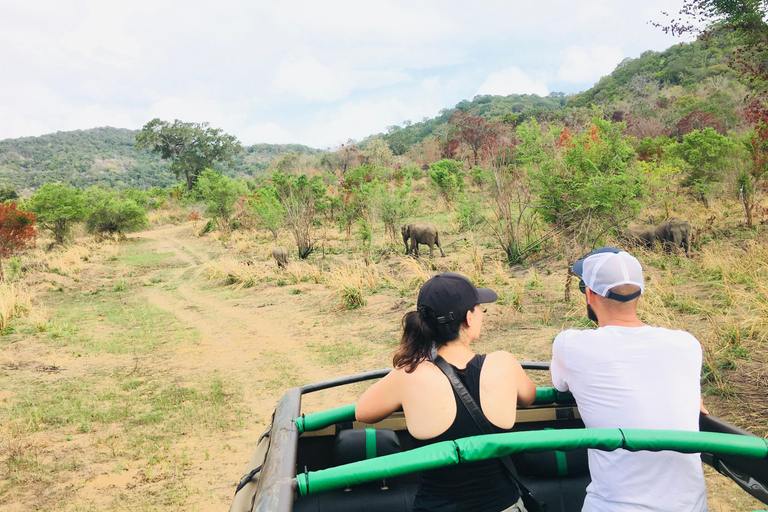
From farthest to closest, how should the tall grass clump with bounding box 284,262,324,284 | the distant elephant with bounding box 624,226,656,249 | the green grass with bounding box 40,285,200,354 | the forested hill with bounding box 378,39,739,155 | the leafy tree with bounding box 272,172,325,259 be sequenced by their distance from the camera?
the forested hill with bounding box 378,39,739,155
the leafy tree with bounding box 272,172,325,259
the tall grass clump with bounding box 284,262,324,284
the distant elephant with bounding box 624,226,656,249
the green grass with bounding box 40,285,200,354

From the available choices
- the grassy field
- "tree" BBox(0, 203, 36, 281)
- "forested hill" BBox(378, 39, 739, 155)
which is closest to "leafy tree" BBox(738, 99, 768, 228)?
the grassy field

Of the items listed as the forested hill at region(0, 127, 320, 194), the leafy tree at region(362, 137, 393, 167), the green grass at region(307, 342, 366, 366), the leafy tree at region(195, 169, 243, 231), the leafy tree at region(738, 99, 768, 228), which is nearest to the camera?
the green grass at region(307, 342, 366, 366)

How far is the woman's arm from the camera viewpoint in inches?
74.8

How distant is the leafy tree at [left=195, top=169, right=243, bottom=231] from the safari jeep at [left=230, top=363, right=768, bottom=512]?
75.0ft

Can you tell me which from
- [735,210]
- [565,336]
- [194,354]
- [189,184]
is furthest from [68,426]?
[189,184]

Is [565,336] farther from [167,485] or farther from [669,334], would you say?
[167,485]

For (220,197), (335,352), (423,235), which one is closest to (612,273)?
(335,352)

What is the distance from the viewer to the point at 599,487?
179 centimetres

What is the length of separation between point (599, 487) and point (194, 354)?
21.5 feet

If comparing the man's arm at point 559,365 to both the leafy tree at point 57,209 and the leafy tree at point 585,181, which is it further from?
the leafy tree at point 57,209

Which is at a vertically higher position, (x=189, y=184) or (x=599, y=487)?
(x=189, y=184)

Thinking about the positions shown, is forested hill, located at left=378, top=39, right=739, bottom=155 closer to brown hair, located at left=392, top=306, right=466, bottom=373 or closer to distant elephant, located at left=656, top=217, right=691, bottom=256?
distant elephant, located at left=656, top=217, right=691, bottom=256

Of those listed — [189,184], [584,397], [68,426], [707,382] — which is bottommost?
[707,382]

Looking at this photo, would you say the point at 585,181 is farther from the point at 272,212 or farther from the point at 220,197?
the point at 220,197
